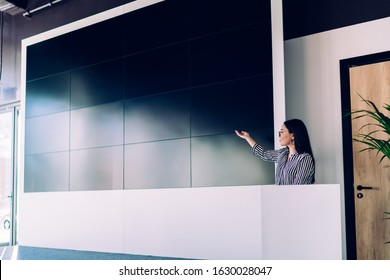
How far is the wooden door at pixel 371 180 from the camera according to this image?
11.5 feet

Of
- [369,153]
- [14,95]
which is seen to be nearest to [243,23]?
[369,153]

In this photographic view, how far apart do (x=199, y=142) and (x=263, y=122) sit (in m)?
0.68

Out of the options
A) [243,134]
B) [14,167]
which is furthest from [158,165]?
[14,167]

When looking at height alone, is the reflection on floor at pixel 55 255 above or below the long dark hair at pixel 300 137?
below

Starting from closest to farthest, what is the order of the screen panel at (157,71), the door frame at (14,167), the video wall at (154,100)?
the video wall at (154,100)
the screen panel at (157,71)
the door frame at (14,167)

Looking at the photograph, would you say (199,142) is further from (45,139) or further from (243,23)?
(45,139)

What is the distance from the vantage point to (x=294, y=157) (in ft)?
10.8

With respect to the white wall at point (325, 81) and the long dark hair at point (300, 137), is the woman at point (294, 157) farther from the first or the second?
the white wall at point (325, 81)

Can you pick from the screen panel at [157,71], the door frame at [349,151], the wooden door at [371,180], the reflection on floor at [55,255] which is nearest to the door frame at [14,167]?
the reflection on floor at [55,255]

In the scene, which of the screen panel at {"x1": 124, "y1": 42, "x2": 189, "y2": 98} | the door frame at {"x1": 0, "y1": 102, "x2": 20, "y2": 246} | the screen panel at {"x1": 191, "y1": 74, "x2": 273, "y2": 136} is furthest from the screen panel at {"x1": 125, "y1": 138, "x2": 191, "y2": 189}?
the door frame at {"x1": 0, "y1": 102, "x2": 20, "y2": 246}

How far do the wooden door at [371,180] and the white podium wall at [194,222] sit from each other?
830mm

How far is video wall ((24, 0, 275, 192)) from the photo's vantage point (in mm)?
4000

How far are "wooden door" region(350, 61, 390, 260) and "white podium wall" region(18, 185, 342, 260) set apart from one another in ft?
2.72

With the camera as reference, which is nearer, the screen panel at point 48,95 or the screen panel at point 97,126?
the screen panel at point 97,126
